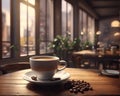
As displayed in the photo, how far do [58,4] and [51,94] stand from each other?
258 inches

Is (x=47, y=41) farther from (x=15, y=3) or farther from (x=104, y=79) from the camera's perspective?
(x=104, y=79)

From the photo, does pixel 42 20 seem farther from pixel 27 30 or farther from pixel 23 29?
pixel 23 29

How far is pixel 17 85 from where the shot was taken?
1.14m

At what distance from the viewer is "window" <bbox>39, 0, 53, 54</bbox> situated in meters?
6.44

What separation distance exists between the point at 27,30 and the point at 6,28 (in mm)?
1095

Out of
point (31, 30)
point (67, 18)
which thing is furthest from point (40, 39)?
point (67, 18)

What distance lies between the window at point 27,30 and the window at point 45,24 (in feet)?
1.93

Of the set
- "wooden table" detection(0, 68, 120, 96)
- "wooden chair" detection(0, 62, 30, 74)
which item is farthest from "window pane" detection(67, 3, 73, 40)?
"wooden table" detection(0, 68, 120, 96)

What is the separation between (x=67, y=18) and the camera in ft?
29.1

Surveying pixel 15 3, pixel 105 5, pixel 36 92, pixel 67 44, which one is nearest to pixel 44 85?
pixel 36 92

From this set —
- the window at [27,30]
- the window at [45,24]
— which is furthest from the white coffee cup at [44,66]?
the window at [45,24]

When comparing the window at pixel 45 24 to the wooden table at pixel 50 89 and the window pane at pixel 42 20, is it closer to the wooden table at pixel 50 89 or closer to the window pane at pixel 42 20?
the window pane at pixel 42 20

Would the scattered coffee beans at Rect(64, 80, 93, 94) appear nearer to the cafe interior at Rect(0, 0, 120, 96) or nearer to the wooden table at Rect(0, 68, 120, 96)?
the wooden table at Rect(0, 68, 120, 96)

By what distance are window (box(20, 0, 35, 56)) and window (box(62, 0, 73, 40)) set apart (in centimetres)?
246
